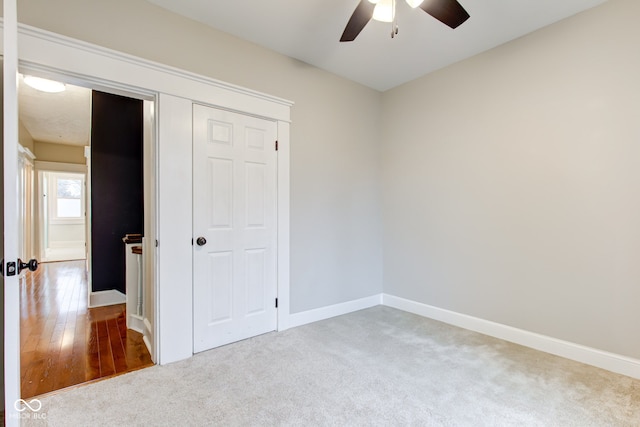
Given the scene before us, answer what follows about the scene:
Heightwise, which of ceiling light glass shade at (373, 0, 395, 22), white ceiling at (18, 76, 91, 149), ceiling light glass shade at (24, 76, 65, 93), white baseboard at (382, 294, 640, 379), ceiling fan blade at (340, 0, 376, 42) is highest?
white ceiling at (18, 76, 91, 149)

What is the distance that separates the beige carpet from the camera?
1.75m

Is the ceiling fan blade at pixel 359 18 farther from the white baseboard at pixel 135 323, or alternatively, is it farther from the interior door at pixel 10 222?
the white baseboard at pixel 135 323

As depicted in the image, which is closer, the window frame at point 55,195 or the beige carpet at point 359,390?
the beige carpet at point 359,390

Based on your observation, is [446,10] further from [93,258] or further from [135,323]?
[93,258]

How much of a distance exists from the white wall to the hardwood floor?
9.92 ft

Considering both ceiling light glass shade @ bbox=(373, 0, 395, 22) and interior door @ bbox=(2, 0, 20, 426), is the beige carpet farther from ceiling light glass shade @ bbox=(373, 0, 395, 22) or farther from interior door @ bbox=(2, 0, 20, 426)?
ceiling light glass shade @ bbox=(373, 0, 395, 22)

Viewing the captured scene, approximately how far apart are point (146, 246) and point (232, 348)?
1.26m

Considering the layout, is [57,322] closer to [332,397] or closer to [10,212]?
[10,212]

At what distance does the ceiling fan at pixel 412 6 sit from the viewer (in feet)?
6.04

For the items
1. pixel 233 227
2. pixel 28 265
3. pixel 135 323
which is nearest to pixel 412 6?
pixel 233 227

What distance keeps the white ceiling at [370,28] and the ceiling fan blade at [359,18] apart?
0.32 m

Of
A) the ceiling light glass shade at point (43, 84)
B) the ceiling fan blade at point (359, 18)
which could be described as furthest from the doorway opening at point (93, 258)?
the ceiling fan blade at point (359, 18)

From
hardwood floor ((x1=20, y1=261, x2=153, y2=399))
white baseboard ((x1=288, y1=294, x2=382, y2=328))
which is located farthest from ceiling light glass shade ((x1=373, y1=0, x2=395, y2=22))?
hardwood floor ((x1=20, y1=261, x2=153, y2=399))

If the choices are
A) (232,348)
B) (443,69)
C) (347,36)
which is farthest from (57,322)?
(443,69)
